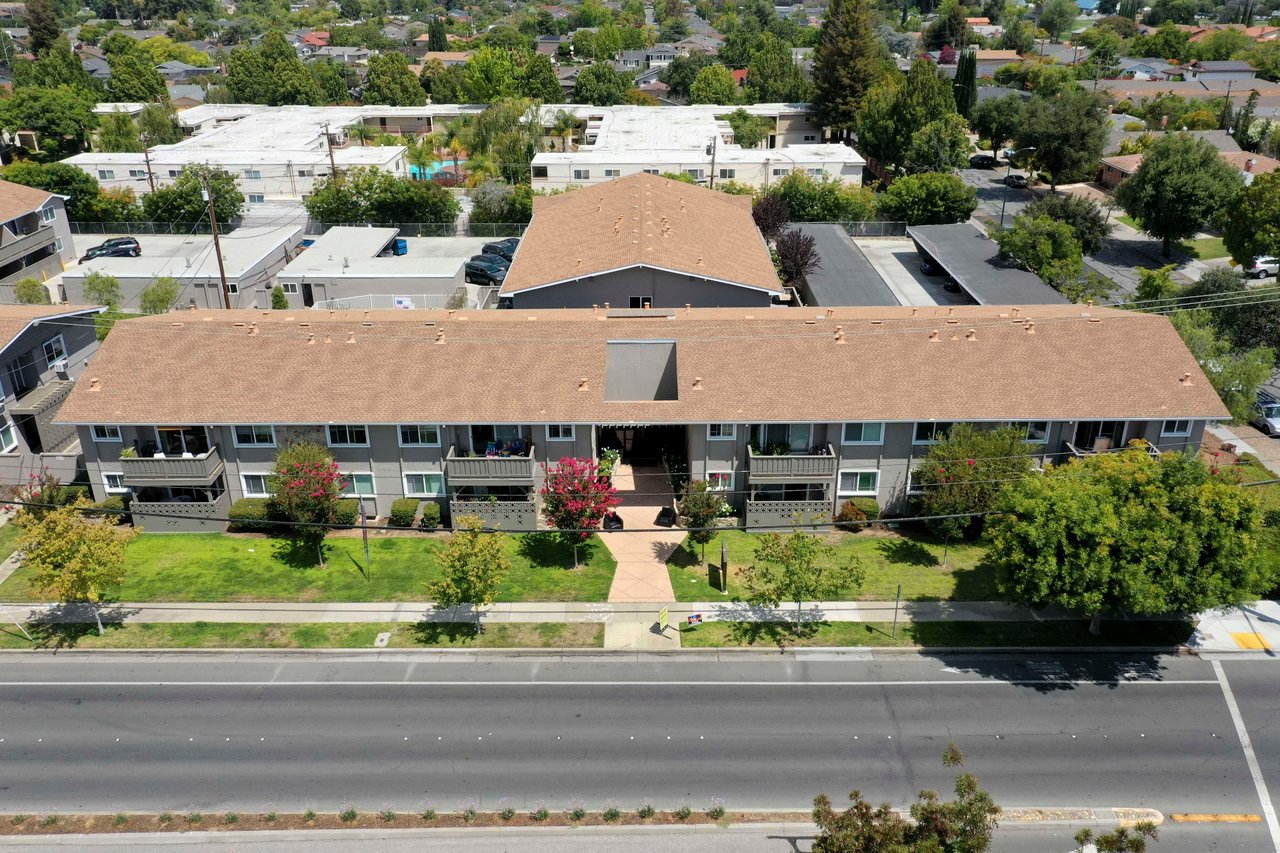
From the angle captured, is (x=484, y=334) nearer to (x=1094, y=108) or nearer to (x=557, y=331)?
(x=557, y=331)

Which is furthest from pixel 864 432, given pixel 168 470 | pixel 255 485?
pixel 168 470

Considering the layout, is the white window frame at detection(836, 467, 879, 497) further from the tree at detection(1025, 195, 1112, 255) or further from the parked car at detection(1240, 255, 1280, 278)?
the parked car at detection(1240, 255, 1280, 278)

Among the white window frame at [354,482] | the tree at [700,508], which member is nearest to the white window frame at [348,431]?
the white window frame at [354,482]

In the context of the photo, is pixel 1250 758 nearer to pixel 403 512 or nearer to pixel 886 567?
pixel 886 567

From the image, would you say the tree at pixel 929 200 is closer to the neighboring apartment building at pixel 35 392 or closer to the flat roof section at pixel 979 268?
the flat roof section at pixel 979 268

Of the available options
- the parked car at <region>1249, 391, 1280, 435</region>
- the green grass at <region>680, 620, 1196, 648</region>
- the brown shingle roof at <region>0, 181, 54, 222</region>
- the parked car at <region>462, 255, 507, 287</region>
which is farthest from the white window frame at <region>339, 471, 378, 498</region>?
the parked car at <region>1249, 391, 1280, 435</region>

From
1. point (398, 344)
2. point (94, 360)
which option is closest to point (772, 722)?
point (398, 344)
